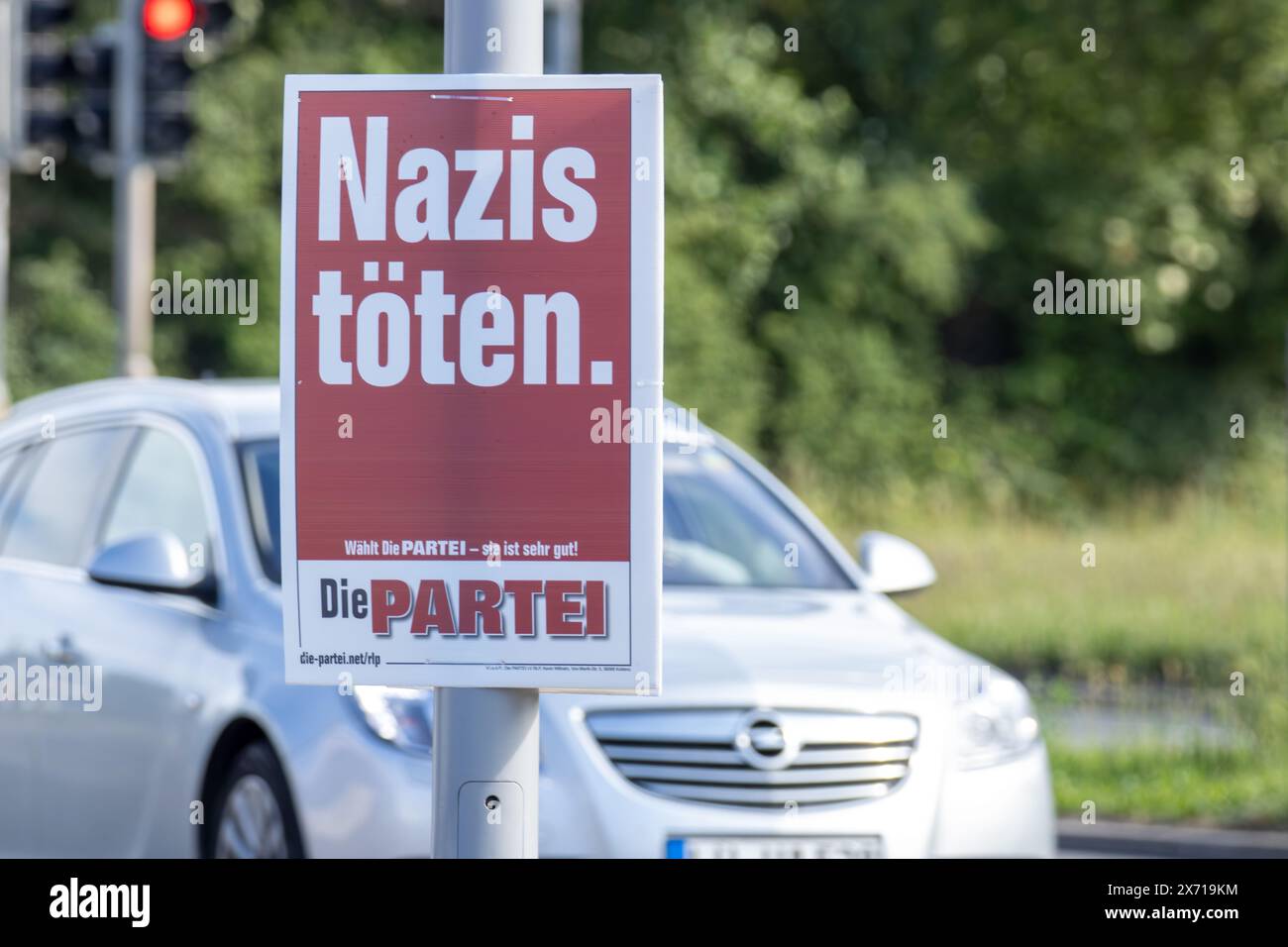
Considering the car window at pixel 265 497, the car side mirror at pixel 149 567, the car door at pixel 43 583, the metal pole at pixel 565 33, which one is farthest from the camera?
the metal pole at pixel 565 33

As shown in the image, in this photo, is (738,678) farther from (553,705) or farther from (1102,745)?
(1102,745)

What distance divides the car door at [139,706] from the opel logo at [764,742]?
1415 millimetres

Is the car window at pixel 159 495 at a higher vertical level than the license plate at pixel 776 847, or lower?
higher

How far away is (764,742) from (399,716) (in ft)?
2.94

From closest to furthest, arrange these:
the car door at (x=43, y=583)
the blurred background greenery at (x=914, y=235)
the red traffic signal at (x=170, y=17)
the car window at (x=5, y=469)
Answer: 1. the car door at (x=43, y=583)
2. the car window at (x=5, y=469)
3. the red traffic signal at (x=170, y=17)
4. the blurred background greenery at (x=914, y=235)

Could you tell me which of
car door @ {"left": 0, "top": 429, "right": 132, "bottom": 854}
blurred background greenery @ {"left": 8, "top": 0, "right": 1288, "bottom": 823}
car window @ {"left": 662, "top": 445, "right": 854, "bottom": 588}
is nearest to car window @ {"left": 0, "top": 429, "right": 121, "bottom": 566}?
car door @ {"left": 0, "top": 429, "right": 132, "bottom": 854}

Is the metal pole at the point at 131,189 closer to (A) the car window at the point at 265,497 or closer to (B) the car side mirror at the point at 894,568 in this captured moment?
(A) the car window at the point at 265,497

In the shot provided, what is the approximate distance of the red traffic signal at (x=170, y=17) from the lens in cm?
1248

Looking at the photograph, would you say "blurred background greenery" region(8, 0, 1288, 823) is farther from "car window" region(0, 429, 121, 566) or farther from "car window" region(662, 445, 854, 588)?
"car window" region(0, 429, 121, 566)

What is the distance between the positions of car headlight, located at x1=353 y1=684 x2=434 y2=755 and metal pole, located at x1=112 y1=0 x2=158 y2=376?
8.37 metres

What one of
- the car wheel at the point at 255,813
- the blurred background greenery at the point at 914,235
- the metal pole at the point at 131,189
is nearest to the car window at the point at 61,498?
the car wheel at the point at 255,813

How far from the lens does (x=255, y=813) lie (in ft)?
17.0

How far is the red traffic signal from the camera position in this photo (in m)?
12.5
